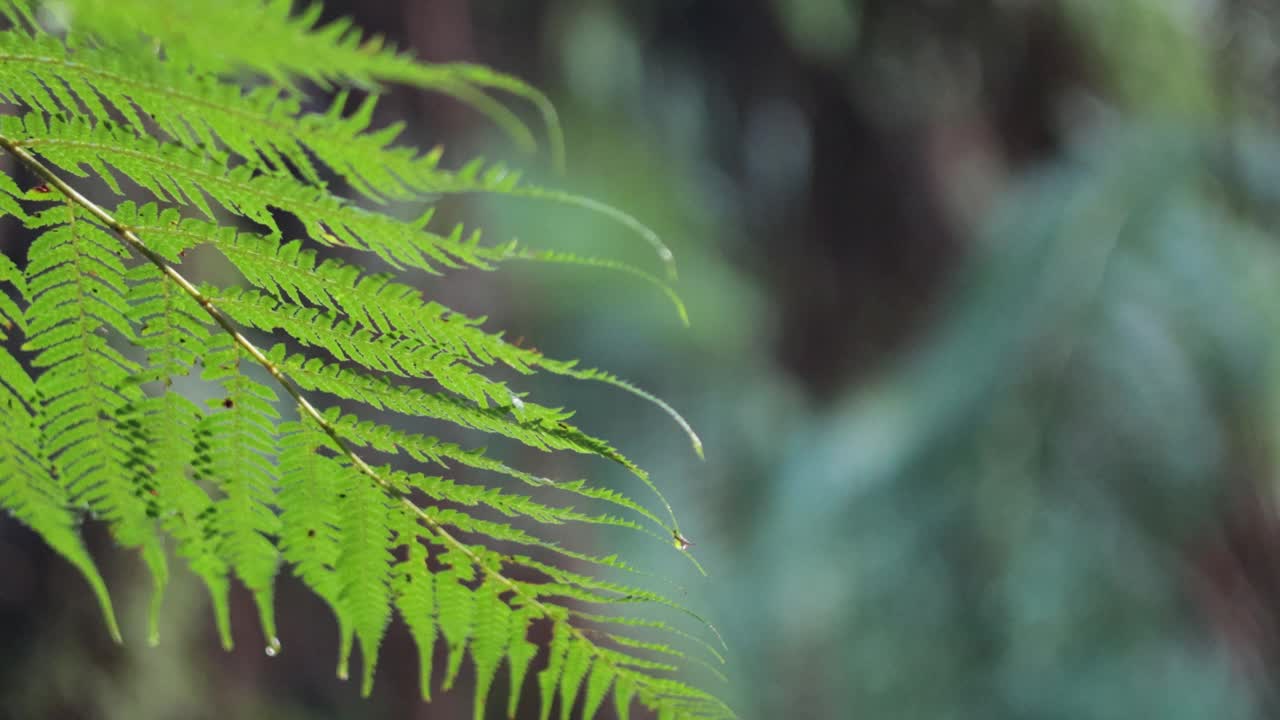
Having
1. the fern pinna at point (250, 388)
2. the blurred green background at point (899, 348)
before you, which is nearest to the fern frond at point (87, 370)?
the fern pinna at point (250, 388)

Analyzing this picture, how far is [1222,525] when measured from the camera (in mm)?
1856

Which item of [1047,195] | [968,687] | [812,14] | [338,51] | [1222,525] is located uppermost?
[812,14]

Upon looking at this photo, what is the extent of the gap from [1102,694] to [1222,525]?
470 mm

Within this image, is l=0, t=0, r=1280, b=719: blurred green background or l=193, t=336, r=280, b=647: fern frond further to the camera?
l=0, t=0, r=1280, b=719: blurred green background

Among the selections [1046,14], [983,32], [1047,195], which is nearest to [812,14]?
[983,32]

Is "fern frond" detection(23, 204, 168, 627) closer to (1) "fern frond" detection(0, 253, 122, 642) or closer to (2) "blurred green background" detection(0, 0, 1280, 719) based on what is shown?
(1) "fern frond" detection(0, 253, 122, 642)

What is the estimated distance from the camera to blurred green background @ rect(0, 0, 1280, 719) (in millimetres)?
1711

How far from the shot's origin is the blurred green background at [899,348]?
1.71 m

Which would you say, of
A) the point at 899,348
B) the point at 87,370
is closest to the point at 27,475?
the point at 87,370

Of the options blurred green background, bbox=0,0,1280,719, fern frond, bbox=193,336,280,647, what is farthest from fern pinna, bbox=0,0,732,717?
blurred green background, bbox=0,0,1280,719

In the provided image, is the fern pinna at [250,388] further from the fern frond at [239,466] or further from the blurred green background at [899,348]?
the blurred green background at [899,348]

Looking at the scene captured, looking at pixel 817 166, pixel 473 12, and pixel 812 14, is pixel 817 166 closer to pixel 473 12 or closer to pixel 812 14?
pixel 812 14

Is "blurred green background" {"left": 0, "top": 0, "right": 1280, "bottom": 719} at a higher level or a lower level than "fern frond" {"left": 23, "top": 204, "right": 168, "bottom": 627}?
higher

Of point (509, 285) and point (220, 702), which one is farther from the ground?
point (509, 285)
